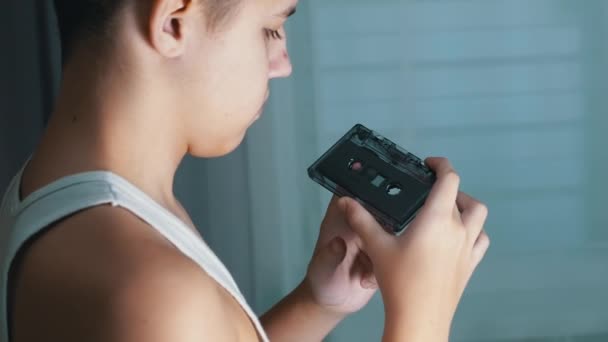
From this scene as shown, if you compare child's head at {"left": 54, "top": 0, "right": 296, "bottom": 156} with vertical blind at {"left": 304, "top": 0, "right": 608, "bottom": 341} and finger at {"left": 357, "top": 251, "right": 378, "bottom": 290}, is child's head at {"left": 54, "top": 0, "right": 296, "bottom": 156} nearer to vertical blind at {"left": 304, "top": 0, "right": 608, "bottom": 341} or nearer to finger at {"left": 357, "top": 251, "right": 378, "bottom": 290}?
finger at {"left": 357, "top": 251, "right": 378, "bottom": 290}

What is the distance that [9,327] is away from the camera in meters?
0.53

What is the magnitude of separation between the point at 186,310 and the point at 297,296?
343mm

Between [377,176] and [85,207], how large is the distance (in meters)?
0.28

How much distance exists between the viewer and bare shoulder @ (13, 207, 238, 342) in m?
0.45

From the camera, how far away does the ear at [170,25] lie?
0.54 m

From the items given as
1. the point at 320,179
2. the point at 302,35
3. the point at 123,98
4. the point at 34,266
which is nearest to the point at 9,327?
the point at 34,266

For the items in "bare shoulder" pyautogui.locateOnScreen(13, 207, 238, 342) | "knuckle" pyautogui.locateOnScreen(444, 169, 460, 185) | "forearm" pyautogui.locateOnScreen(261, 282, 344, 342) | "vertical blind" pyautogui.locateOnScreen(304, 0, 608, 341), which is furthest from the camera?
"vertical blind" pyautogui.locateOnScreen(304, 0, 608, 341)

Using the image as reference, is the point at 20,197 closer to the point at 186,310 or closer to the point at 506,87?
the point at 186,310

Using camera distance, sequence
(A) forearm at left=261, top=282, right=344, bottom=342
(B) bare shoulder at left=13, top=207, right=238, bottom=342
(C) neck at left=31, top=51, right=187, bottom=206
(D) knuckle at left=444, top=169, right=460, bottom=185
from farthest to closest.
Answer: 1. (A) forearm at left=261, top=282, right=344, bottom=342
2. (D) knuckle at left=444, top=169, right=460, bottom=185
3. (C) neck at left=31, top=51, right=187, bottom=206
4. (B) bare shoulder at left=13, top=207, right=238, bottom=342

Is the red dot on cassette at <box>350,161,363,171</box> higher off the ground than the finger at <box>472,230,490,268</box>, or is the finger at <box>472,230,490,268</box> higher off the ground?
the red dot on cassette at <box>350,161,363,171</box>

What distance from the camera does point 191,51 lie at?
0.57m

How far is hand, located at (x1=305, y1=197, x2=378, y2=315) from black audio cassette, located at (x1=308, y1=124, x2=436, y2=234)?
0.04m

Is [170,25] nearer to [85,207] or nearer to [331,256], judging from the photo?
[85,207]

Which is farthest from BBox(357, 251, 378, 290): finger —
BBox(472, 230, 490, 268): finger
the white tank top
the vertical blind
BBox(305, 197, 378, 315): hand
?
the vertical blind
